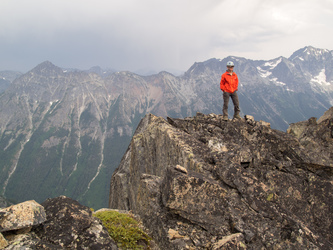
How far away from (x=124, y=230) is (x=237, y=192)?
685cm

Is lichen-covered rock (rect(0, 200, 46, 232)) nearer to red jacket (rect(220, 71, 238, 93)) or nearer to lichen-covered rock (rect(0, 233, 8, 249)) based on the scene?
lichen-covered rock (rect(0, 233, 8, 249))

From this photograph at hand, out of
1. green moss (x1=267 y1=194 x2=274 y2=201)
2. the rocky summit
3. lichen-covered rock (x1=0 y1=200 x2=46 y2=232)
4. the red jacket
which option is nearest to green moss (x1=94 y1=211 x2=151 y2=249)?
the rocky summit

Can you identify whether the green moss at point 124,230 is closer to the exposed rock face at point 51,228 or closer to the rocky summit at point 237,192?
the rocky summit at point 237,192

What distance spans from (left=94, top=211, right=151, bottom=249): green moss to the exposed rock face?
875mm

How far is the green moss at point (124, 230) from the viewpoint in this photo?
11.2 metres

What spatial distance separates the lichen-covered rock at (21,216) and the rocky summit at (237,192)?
571 centimetres

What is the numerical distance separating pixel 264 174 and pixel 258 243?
688 centimetres

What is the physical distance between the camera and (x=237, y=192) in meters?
13.6

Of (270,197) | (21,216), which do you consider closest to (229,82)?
(270,197)

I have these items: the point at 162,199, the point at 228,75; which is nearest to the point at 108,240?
the point at 162,199

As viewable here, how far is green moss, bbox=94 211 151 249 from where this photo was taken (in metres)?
11.2

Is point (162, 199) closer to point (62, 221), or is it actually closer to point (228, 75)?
point (62, 221)

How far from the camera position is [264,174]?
671 inches

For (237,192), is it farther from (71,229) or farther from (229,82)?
(229,82)
